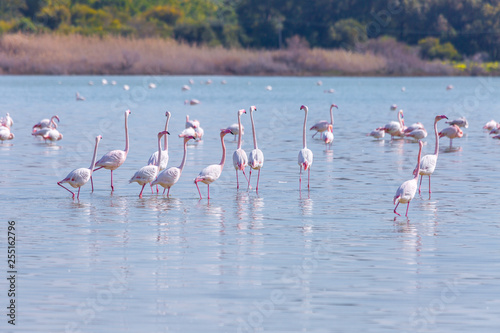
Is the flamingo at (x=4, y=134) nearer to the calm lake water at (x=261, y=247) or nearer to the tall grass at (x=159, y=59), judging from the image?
the calm lake water at (x=261, y=247)

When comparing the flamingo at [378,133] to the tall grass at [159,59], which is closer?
the flamingo at [378,133]

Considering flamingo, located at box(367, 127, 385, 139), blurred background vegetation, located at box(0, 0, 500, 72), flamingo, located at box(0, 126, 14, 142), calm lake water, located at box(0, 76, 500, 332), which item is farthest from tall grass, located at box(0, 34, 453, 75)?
calm lake water, located at box(0, 76, 500, 332)

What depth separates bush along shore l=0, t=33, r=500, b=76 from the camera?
65.4 m

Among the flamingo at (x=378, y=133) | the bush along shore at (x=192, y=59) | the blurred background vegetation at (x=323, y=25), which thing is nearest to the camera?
the flamingo at (x=378, y=133)

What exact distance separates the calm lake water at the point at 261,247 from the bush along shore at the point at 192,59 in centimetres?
4456

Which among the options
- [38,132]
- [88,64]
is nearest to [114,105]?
[38,132]

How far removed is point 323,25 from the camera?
86625mm

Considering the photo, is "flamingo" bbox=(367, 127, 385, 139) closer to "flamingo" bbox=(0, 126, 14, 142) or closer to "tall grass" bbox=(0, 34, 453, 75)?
"flamingo" bbox=(0, 126, 14, 142)

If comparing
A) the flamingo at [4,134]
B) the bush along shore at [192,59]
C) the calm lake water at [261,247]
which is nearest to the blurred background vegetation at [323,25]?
the bush along shore at [192,59]

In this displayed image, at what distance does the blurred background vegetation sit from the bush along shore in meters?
1.74

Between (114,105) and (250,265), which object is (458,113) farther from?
(250,265)

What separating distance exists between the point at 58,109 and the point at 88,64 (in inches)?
1174

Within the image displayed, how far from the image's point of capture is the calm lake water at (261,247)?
24.9ft

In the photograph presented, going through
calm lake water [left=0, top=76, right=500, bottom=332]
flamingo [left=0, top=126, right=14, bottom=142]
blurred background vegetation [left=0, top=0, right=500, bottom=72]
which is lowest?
calm lake water [left=0, top=76, right=500, bottom=332]
